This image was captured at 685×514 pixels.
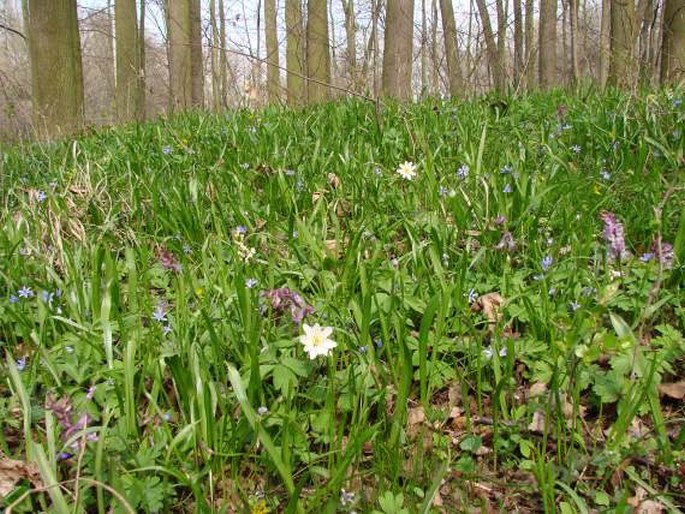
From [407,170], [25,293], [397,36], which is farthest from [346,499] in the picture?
[397,36]

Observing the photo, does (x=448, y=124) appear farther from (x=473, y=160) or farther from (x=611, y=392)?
(x=611, y=392)

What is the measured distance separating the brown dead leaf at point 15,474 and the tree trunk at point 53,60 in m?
5.80

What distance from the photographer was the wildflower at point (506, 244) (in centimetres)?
201

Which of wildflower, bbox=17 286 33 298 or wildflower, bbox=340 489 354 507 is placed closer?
wildflower, bbox=340 489 354 507

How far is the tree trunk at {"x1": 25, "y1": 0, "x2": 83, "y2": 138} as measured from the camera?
21.6ft

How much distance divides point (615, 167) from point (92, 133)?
4303mm

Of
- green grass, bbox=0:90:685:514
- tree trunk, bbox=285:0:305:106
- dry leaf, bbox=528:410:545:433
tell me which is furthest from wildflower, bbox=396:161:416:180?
tree trunk, bbox=285:0:305:106

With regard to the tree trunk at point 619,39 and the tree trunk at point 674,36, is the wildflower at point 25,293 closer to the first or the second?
the tree trunk at point 619,39

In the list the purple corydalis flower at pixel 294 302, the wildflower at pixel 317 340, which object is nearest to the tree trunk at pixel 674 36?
the purple corydalis flower at pixel 294 302

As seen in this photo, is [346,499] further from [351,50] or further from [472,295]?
[351,50]

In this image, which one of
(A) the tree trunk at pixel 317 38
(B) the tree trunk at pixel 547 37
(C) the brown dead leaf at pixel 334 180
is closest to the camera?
(C) the brown dead leaf at pixel 334 180

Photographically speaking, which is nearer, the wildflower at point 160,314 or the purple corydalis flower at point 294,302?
the purple corydalis flower at point 294,302

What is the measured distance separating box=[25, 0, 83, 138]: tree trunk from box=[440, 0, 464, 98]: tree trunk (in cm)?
403

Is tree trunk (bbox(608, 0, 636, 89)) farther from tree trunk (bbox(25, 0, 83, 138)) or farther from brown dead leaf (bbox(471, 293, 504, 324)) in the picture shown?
tree trunk (bbox(25, 0, 83, 138))
